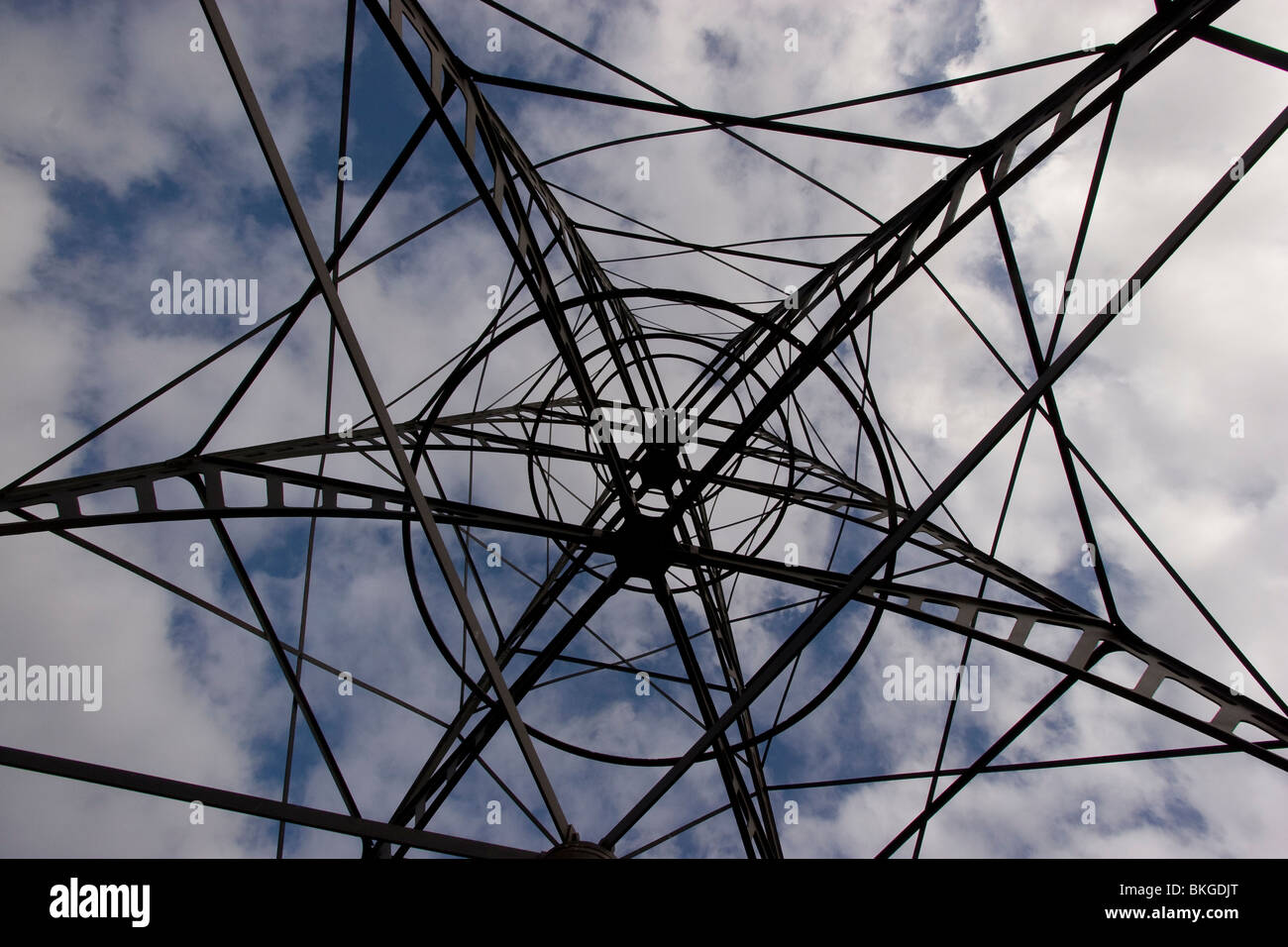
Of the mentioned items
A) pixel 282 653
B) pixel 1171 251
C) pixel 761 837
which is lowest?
pixel 761 837

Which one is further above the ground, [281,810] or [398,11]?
[398,11]

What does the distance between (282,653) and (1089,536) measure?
8895mm

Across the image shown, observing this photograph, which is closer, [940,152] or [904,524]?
[904,524]

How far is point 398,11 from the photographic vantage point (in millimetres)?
6430

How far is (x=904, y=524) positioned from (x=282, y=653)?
6554 millimetres

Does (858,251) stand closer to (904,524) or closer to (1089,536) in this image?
(1089,536)

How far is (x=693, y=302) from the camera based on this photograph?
38.0ft

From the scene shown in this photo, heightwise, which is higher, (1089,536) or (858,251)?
(858,251)

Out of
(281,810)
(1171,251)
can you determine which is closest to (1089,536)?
(1171,251)
